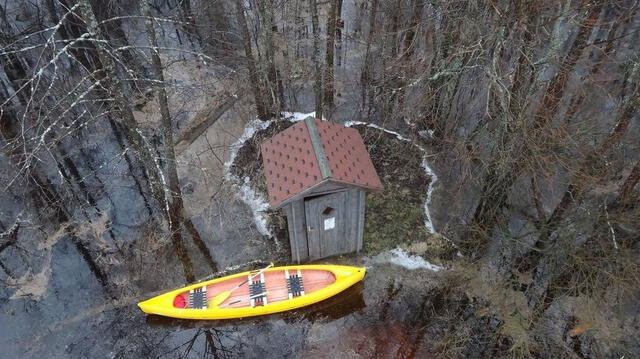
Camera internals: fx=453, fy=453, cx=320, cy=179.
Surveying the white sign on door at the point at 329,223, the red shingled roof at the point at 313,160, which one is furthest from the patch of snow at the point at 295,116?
the white sign on door at the point at 329,223

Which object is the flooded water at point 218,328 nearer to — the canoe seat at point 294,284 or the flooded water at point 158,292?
the flooded water at point 158,292

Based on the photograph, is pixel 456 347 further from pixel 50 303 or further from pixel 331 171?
pixel 50 303

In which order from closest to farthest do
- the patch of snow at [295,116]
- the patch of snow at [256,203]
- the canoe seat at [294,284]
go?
1. the canoe seat at [294,284]
2. the patch of snow at [256,203]
3. the patch of snow at [295,116]

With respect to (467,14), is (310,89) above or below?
below

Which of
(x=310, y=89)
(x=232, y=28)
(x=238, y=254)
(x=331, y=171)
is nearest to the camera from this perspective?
(x=331, y=171)

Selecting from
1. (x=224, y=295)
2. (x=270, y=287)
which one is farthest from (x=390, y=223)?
(x=224, y=295)

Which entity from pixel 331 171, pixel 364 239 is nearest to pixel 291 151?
pixel 331 171

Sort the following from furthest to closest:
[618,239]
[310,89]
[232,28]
Result: [232,28]
[310,89]
[618,239]
